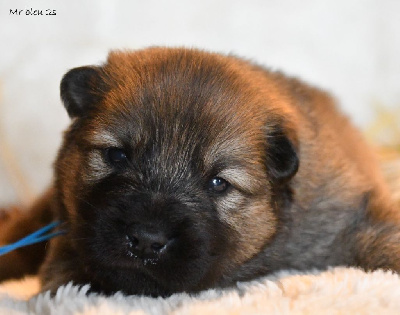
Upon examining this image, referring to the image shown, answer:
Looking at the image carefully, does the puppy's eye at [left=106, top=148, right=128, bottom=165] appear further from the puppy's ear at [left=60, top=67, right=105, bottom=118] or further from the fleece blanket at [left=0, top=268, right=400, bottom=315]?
the fleece blanket at [left=0, top=268, right=400, bottom=315]

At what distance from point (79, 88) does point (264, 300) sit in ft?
3.52

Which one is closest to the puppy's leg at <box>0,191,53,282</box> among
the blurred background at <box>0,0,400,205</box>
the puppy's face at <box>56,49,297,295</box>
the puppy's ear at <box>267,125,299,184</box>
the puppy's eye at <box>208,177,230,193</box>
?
the puppy's face at <box>56,49,297,295</box>

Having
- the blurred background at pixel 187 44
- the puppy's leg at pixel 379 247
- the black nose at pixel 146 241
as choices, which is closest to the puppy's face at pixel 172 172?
the black nose at pixel 146 241

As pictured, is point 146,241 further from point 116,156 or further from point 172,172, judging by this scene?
point 116,156

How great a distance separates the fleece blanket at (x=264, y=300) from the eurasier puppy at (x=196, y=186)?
0.09m

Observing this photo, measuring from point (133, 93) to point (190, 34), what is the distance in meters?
2.58

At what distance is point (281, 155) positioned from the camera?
2.25 m

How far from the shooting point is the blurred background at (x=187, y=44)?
13.3 ft

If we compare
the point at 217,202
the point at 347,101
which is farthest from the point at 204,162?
the point at 347,101

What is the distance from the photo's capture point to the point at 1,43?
4.20 meters

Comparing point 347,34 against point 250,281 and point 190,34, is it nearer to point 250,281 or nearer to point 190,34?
point 190,34

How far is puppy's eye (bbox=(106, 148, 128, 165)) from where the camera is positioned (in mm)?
2158

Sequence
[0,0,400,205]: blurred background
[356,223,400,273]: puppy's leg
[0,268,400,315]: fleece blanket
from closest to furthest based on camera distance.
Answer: [0,268,400,315]: fleece blanket < [356,223,400,273]: puppy's leg < [0,0,400,205]: blurred background

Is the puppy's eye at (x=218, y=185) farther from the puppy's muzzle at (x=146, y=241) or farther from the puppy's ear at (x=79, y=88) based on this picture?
the puppy's ear at (x=79, y=88)
